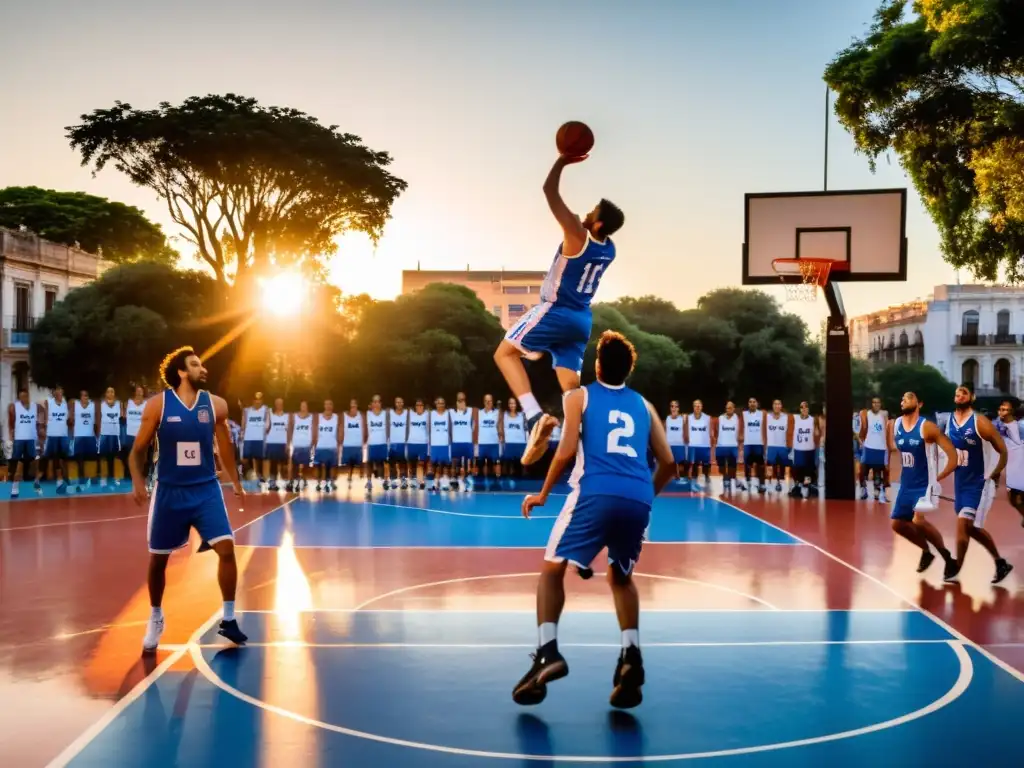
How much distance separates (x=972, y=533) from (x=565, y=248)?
5536 mm

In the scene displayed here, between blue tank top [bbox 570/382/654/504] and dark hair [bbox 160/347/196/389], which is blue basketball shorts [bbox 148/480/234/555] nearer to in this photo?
dark hair [bbox 160/347/196/389]

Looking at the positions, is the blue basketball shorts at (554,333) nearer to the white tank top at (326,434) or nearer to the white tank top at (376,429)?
the white tank top at (376,429)

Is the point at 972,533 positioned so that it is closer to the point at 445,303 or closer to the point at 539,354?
the point at 539,354

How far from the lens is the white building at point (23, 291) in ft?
139

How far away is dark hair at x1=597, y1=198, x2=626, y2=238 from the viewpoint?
593 centimetres

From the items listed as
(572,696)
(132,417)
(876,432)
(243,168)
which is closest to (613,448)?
(572,696)

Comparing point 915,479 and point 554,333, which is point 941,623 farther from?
point 554,333

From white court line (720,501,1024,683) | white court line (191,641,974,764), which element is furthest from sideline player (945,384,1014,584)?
white court line (191,641,974,764)

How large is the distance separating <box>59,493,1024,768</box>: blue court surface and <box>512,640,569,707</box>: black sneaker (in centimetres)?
14

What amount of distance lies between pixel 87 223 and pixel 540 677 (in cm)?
5022

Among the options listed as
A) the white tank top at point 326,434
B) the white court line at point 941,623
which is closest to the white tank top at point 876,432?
the white court line at point 941,623

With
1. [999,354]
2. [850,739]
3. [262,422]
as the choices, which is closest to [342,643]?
[850,739]

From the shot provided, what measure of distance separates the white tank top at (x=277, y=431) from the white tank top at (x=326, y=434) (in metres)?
0.63

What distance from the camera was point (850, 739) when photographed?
4.83m
